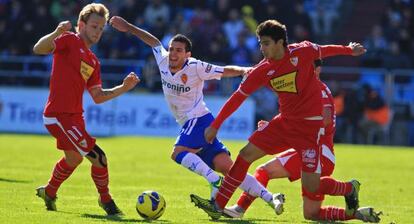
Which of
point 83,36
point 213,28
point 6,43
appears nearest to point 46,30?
point 6,43

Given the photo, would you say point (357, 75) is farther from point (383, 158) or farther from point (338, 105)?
point (383, 158)

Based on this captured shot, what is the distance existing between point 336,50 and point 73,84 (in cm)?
317

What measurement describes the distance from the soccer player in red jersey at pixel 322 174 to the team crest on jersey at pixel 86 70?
218 centimetres

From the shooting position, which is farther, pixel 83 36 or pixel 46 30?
pixel 46 30

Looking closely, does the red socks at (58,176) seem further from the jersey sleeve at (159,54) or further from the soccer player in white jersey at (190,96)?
the jersey sleeve at (159,54)

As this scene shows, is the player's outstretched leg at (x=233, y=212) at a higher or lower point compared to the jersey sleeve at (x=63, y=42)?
lower

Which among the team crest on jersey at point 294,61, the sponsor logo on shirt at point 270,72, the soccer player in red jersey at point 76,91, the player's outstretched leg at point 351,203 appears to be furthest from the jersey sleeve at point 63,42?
the player's outstretched leg at point 351,203

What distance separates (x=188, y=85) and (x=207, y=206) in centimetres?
202

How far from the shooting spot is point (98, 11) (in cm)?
1239

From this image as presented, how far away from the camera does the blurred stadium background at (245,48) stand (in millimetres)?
31000

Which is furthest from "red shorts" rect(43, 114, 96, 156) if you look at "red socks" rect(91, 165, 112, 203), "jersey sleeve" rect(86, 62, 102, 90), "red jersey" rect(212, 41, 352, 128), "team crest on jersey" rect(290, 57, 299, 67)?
"team crest on jersey" rect(290, 57, 299, 67)

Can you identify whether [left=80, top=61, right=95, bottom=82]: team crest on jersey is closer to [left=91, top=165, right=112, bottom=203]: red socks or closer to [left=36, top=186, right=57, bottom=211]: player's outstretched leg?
[left=91, top=165, right=112, bottom=203]: red socks

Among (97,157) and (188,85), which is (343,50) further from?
(97,157)

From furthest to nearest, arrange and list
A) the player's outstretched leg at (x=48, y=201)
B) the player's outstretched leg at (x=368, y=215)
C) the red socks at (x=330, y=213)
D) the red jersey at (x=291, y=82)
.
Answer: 1. the player's outstretched leg at (x=48, y=201)
2. the red socks at (x=330, y=213)
3. the player's outstretched leg at (x=368, y=215)
4. the red jersey at (x=291, y=82)
